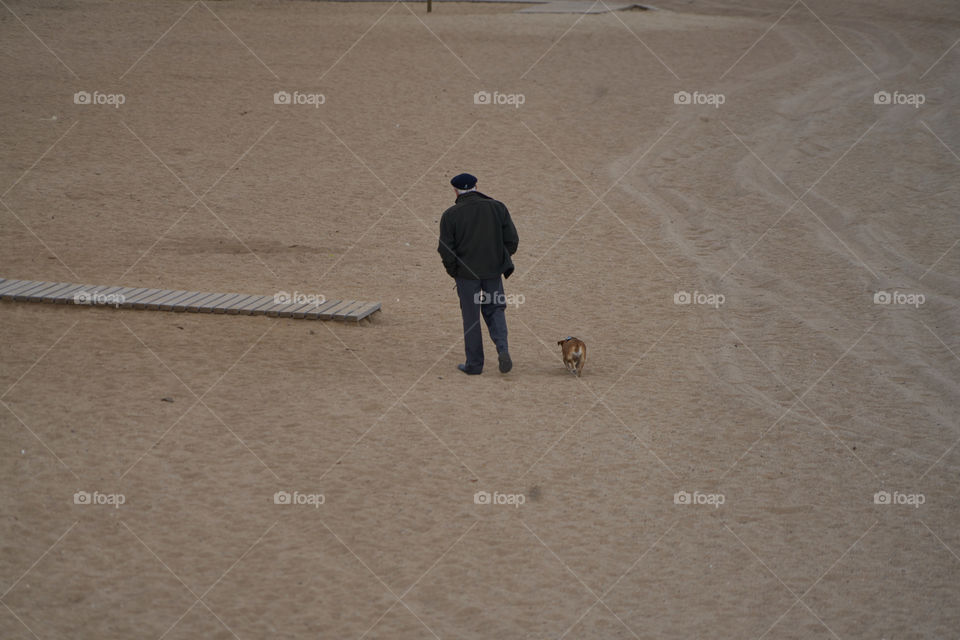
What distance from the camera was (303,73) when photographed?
20.8 m

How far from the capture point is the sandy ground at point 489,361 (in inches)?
255

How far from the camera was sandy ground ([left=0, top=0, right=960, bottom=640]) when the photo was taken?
21.2 feet

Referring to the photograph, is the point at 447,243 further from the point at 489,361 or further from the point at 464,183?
the point at 489,361

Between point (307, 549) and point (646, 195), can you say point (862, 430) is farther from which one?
point (646, 195)

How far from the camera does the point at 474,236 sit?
9469mm

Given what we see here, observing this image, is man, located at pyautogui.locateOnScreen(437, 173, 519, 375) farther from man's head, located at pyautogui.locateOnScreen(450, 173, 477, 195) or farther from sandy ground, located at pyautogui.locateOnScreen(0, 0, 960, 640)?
sandy ground, located at pyautogui.locateOnScreen(0, 0, 960, 640)

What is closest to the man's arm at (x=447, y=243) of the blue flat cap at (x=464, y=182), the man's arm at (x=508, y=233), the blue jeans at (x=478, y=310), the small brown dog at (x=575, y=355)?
the blue jeans at (x=478, y=310)

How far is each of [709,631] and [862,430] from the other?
11.4 feet

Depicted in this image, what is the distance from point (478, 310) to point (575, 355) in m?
1.01

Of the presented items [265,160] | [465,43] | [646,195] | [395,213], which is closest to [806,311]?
[646,195]

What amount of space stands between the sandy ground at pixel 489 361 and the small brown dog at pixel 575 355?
0.22 m

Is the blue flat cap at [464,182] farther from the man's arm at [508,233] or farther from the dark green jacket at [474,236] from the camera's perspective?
the man's arm at [508,233]

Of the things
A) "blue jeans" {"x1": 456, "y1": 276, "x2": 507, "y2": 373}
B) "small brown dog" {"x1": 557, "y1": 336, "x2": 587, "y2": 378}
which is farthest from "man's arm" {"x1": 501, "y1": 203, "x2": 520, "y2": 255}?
"small brown dog" {"x1": 557, "y1": 336, "x2": 587, "y2": 378}

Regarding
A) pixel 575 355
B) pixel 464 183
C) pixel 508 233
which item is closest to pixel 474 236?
pixel 508 233
